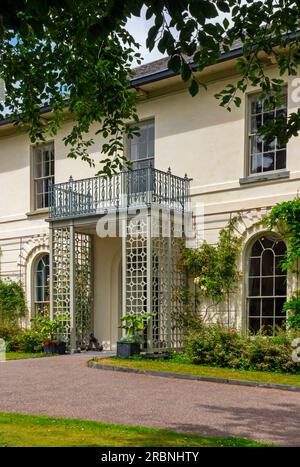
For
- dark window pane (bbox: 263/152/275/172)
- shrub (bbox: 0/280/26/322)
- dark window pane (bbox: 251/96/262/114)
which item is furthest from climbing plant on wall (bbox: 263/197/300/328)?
shrub (bbox: 0/280/26/322)

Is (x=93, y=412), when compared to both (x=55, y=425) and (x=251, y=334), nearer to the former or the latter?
(x=55, y=425)

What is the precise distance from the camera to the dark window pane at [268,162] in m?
14.4

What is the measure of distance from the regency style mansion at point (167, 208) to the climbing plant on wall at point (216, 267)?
0.69ft

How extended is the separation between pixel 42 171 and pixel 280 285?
30.8 feet

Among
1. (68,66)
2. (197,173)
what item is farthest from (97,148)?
(68,66)

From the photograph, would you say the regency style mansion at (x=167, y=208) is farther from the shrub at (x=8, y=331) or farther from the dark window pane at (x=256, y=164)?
the shrub at (x=8, y=331)

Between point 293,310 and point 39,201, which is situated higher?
point 39,201

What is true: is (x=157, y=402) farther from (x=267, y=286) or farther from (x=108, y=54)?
(x=267, y=286)

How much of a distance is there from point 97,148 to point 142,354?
6.72 metres

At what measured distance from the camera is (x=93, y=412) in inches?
313

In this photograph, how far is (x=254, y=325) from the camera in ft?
47.0

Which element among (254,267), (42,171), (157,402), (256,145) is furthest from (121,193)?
(157,402)

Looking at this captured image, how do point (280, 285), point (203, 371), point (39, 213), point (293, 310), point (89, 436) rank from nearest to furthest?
point (89, 436) < point (203, 371) < point (293, 310) < point (280, 285) < point (39, 213)

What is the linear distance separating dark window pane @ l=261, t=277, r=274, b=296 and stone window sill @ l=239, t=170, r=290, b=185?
2391 mm
